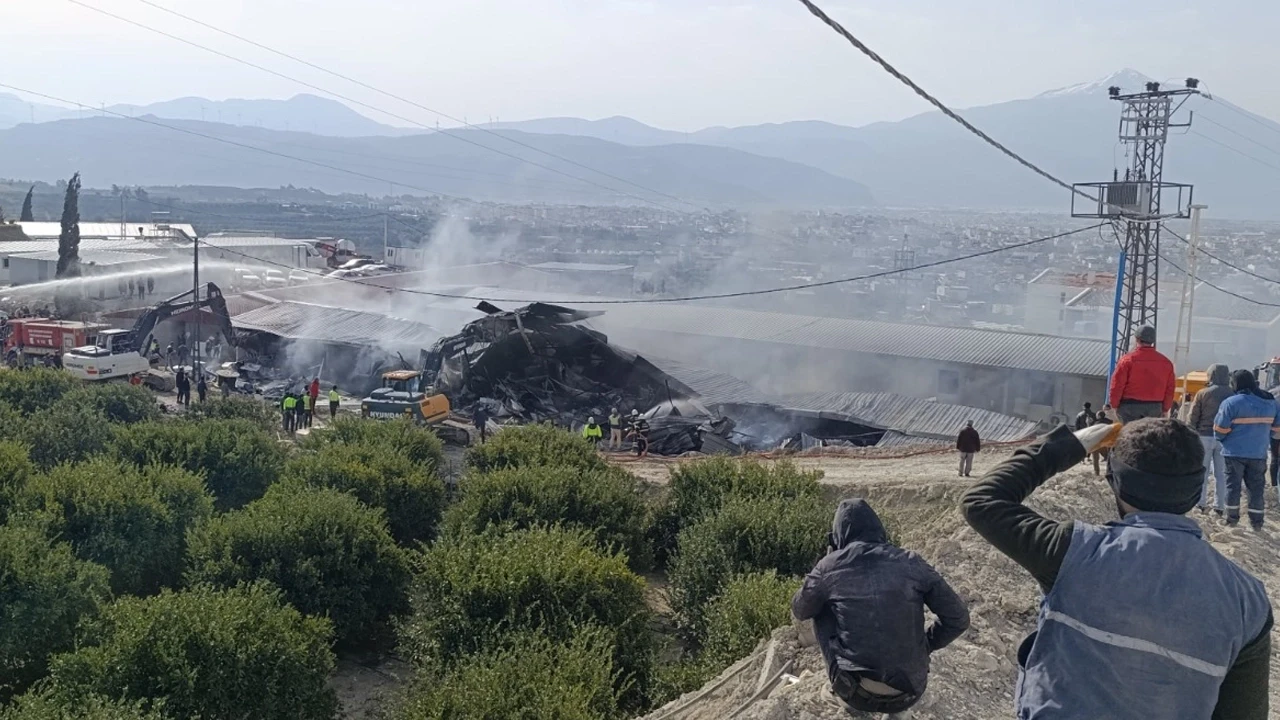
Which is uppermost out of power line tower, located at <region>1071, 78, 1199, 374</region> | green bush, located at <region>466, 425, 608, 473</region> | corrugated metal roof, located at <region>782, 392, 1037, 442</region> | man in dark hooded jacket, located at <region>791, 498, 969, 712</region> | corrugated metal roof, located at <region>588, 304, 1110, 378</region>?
power line tower, located at <region>1071, 78, 1199, 374</region>

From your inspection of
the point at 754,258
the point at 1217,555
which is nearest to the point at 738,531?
the point at 1217,555

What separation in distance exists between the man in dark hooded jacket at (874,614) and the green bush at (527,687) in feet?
10.9

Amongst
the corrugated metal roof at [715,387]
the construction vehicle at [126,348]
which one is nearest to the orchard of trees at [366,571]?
the construction vehicle at [126,348]

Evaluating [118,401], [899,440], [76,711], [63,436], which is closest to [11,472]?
[63,436]

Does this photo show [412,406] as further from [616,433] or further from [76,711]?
[76,711]

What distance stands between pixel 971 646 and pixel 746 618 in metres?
3.02

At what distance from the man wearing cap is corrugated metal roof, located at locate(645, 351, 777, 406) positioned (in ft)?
90.6

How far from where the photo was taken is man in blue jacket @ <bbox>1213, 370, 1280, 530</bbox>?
342 inches

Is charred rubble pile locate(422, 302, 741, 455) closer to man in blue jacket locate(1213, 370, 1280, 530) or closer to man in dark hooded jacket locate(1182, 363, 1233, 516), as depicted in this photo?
man in dark hooded jacket locate(1182, 363, 1233, 516)

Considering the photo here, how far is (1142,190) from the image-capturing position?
21.4 meters

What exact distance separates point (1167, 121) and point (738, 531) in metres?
15.5

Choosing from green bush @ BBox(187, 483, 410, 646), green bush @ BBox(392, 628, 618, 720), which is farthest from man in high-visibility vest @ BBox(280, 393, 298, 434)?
green bush @ BBox(392, 628, 618, 720)

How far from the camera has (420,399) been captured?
25688 millimetres

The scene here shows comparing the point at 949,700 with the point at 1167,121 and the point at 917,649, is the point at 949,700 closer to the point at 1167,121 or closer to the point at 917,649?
the point at 917,649
